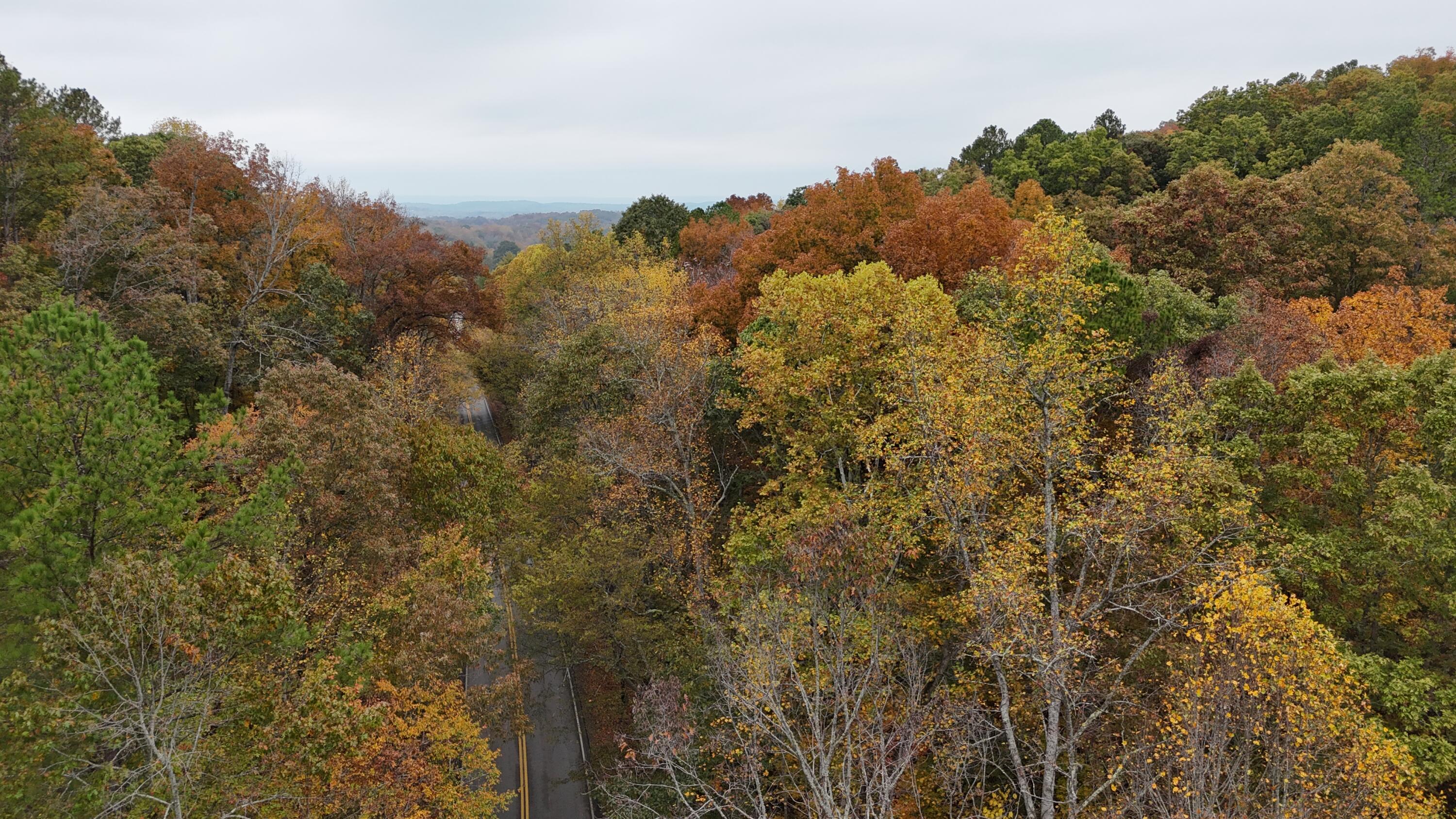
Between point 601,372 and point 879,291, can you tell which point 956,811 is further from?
point 601,372

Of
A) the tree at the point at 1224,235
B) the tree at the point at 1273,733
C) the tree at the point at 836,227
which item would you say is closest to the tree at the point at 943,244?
the tree at the point at 836,227

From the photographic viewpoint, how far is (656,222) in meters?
60.5

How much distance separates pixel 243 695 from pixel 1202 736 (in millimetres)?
15401

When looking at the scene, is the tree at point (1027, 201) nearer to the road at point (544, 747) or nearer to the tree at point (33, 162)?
the road at point (544, 747)

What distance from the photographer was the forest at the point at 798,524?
10.9 metres

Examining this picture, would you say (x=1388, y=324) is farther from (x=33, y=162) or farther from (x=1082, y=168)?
(x=33, y=162)

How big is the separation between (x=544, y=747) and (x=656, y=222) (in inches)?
1761

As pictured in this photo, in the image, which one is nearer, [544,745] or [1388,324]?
[1388,324]

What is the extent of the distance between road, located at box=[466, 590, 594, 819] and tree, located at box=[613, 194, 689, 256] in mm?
37108

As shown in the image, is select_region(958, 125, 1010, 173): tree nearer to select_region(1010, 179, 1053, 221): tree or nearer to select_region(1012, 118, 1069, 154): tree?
select_region(1012, 118, 1069, 154): tree

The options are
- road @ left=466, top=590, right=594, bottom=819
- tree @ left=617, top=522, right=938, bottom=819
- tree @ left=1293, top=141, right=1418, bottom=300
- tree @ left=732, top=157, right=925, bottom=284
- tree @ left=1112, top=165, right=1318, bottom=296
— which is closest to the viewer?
tree @ left=617, top=522, right=938, bottom=819

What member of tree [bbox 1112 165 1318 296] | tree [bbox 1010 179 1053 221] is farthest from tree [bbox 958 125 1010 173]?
tree [bbox 1112 165 1318 296]

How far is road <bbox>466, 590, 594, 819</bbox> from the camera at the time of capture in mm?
24438

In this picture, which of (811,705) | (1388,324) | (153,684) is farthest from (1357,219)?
(153,684)
